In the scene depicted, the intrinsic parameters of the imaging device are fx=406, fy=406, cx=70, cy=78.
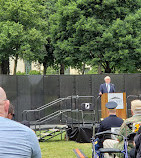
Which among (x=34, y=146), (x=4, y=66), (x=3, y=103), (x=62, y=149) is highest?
(x=4, y=66)

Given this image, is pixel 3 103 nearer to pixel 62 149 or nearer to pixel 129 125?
pixel 129 125

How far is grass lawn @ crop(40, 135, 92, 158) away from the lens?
38.0 ft

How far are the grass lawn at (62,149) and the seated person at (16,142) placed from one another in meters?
8.24

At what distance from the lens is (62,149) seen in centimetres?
1274

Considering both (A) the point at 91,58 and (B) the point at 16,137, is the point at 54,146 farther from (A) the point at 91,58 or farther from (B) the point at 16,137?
(A) the point at 91,58

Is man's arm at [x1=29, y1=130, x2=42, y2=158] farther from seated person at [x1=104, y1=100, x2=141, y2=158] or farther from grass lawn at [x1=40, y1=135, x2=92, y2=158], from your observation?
grass lawn at [x1=40, y1=135, x2=92, y2=158]

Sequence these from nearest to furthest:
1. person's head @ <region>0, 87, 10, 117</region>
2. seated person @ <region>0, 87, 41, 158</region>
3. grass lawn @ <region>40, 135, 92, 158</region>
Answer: seated person @ <region>0, 87, 41, 158</region>
person's head @ <region>0, 87, 10, 117</region>
grass lawn @ <region>40, 135, 92, 158</region>

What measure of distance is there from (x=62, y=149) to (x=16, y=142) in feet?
32.9

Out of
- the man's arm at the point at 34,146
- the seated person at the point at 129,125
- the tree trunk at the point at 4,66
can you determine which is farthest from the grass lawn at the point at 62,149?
the tree trunk at the point at 4,66

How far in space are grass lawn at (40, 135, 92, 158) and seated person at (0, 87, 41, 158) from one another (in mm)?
8237

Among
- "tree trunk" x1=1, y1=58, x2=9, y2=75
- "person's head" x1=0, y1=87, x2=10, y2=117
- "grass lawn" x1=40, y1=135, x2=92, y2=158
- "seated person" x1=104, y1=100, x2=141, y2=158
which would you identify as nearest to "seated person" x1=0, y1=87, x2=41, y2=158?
"person's head" x1=0, y1=87, x2=10, y2=117

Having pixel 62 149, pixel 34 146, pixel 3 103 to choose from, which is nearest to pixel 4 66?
pixel 62 149

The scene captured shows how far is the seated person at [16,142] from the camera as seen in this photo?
287cm

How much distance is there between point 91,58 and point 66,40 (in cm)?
287
